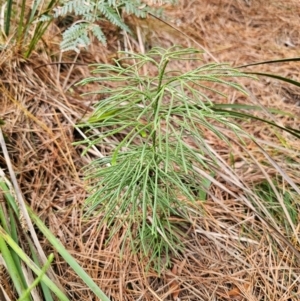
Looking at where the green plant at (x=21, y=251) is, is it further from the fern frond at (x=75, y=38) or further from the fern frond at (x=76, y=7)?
the fern frond at (x=76, y=7)

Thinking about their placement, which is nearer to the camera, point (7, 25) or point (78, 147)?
point (78, 147)

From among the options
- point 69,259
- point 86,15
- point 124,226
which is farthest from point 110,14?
point 69,259

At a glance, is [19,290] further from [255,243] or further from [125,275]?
[255,243]

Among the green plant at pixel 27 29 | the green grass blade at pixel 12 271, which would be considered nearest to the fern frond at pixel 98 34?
the green plant at pixel 27 29

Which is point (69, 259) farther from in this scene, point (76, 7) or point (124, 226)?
point (76, 7)

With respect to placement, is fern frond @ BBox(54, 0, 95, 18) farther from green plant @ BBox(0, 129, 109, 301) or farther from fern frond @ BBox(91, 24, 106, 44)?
green plant @ BBox(0, 129, 109, 301)

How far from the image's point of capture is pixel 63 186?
152cm

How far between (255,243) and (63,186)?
26.6 inches

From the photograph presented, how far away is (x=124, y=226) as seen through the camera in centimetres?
138

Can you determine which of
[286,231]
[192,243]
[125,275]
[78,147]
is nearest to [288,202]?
[286,231]

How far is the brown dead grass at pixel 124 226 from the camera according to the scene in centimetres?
132

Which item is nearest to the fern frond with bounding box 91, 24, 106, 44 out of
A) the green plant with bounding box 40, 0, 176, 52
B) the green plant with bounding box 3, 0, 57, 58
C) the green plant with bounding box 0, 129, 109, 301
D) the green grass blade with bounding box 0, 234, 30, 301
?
the green plant with bounding box 40, 0, 176, 52

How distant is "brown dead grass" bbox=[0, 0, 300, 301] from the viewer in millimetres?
1316

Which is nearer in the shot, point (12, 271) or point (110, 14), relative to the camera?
point (12, 271)
